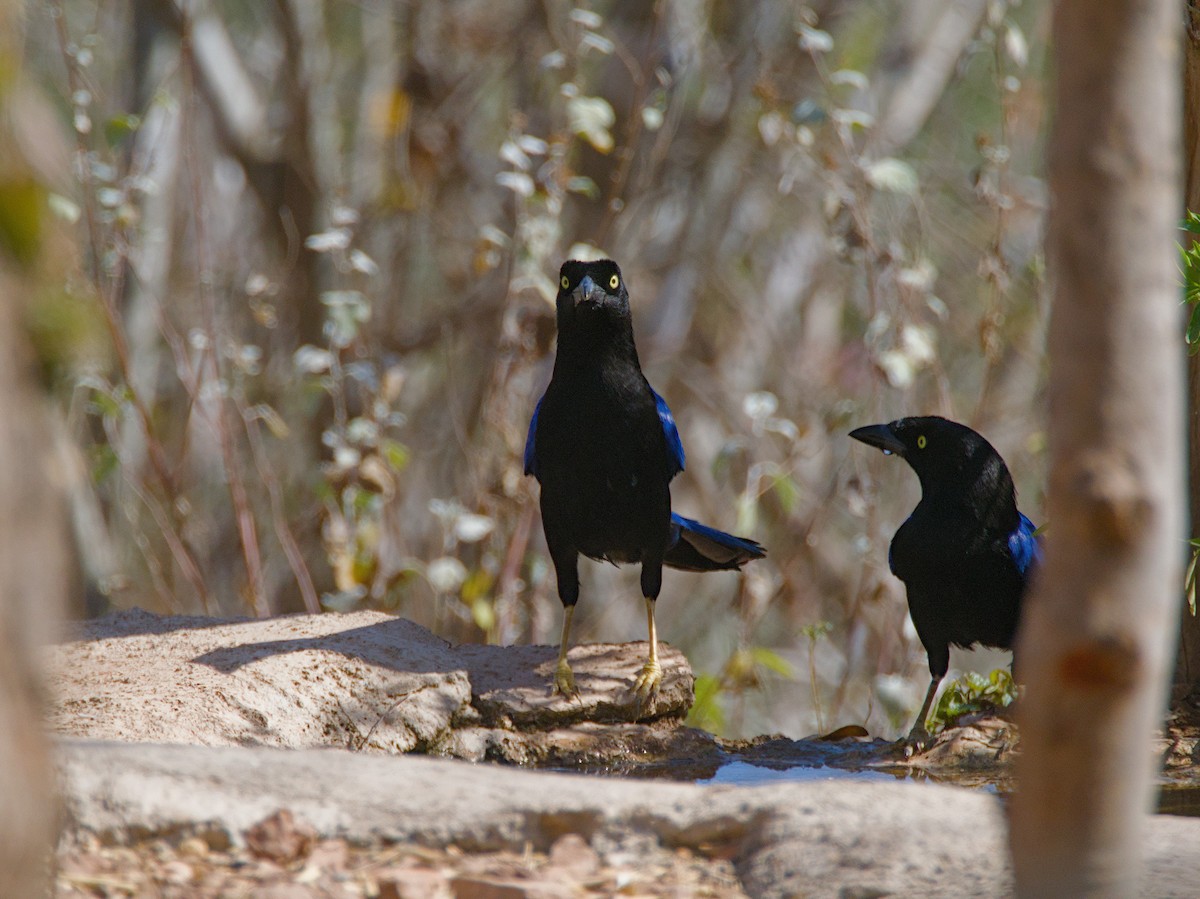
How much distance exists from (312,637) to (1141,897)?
10.4 ft

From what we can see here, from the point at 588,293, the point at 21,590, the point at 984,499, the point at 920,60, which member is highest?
the point at 920,60

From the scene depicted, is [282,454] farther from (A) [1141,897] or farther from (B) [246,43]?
(A) [1141,897]

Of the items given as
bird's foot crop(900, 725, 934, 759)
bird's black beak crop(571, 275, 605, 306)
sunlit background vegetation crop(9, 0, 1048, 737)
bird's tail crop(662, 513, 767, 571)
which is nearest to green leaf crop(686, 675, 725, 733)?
sunlit background vegetation crop(9, 0, 1048, 737)

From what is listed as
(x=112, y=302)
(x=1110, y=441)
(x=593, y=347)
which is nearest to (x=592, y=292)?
(x=593, y=347)

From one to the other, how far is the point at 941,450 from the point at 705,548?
1060 millimetres

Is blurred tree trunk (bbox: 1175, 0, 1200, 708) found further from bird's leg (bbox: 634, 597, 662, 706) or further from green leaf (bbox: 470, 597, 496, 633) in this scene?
green leaf (bbox: 470, 597, 496, 633)

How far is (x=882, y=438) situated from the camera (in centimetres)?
547

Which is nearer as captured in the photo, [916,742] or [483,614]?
[916,742]

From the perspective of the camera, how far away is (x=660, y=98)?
7.46 metres

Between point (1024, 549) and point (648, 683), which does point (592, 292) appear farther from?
point (1024, 549)

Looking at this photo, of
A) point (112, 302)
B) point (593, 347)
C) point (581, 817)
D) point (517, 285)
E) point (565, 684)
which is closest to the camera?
point (581, 817)

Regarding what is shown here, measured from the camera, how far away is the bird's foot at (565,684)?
15.8 ft

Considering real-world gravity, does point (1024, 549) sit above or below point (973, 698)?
above

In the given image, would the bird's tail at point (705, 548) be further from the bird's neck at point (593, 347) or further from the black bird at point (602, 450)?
the bird's neck at point (593, 347)
